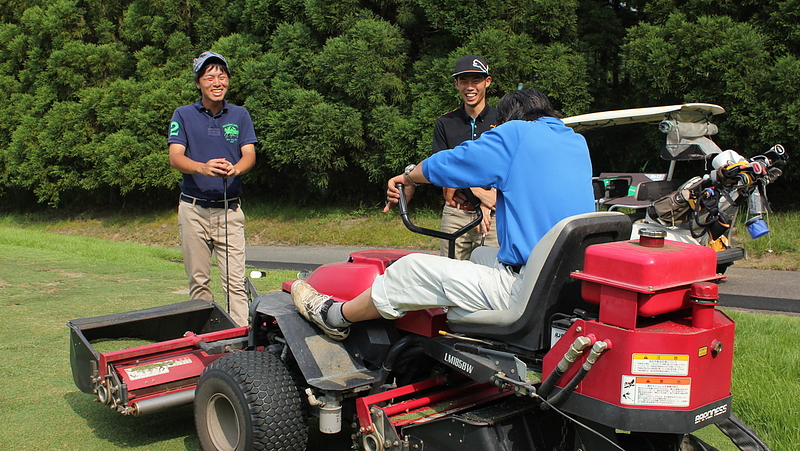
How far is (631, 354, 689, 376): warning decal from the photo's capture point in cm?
218

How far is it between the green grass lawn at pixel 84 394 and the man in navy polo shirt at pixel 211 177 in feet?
3.83

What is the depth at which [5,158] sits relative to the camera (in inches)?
823

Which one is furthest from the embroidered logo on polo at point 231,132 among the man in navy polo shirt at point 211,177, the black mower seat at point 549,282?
the black mower seat at point 549,282

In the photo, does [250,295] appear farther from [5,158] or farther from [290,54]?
[5,158]

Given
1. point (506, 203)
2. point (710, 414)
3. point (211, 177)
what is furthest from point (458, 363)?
point (211, 177)

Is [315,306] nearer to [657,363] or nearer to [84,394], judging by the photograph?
[657,363]

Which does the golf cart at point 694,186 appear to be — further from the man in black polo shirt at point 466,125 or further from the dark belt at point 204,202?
the dark belt at point 204,202

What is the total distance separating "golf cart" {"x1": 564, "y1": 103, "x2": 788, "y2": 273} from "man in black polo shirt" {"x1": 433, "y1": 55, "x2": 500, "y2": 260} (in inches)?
91.6

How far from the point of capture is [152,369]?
365 cm

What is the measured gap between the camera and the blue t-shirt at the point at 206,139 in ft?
16.0

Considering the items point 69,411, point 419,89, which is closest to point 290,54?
point 419,89

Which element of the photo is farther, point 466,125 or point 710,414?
point 466,125

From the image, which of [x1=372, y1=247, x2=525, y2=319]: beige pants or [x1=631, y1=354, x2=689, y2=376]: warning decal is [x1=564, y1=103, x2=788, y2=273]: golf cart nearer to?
[x1=372, y1=247, x2=525, y2=319]: beige pants

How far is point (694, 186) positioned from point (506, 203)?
494 centimetres
